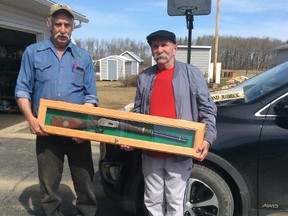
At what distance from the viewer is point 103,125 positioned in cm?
251

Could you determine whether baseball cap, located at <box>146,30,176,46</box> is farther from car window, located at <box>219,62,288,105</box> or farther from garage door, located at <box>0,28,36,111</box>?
garage door, located at <box>0,28,36,111</box>

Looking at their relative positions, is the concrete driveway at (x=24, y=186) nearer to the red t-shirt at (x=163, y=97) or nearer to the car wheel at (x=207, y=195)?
the car wheel at (x=207, y=195)

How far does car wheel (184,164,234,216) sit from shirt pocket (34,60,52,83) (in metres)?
1.45

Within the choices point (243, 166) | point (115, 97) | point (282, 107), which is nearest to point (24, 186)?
point (243, 166)

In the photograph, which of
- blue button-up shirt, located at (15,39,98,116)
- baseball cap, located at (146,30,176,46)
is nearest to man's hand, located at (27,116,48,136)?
blue button-up shirt, located at (15,39,98,116)

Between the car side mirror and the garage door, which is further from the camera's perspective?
the garage door

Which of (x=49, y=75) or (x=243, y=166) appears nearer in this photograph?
(x=49, y=75)

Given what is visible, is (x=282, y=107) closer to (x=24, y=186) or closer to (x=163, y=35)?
(x=163, y=35)

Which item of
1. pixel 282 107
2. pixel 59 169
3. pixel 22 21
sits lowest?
pixel 59 169

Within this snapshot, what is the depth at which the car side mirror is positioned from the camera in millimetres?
2740

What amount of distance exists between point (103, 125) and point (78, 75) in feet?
1.83

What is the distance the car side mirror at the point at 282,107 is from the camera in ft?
8.99

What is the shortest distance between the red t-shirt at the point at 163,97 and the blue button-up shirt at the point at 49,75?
0.64 m

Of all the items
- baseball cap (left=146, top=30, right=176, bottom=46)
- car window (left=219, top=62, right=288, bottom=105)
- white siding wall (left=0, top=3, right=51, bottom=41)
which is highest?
white siding wall (left=0, top=3, right=51, bottom=41)
